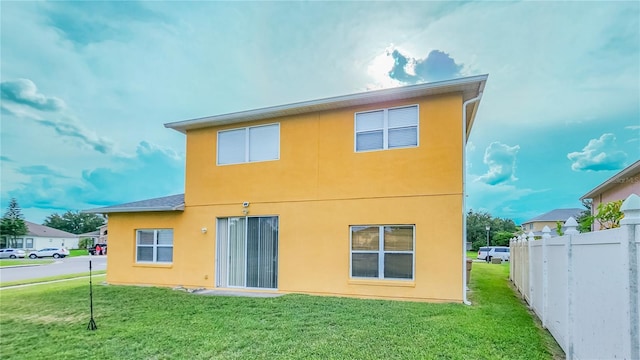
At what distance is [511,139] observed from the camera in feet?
123

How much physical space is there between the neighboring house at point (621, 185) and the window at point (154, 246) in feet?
47.4

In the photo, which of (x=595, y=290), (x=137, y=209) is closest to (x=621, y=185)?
(x=595, y=290)

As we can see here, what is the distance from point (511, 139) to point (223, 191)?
114ft

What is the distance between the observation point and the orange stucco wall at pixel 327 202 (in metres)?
9.52

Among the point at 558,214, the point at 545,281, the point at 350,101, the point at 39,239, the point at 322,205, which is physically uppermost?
the point at 350,101

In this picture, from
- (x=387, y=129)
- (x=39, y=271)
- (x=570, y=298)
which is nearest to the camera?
(x=570, y=298)

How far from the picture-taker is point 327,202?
424 inches

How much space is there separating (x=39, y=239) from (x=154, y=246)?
54662 millimetres

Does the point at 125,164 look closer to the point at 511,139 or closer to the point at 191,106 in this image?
the point at 191,106

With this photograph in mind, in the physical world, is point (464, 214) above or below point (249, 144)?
below

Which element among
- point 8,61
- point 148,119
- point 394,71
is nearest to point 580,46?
point 394,71

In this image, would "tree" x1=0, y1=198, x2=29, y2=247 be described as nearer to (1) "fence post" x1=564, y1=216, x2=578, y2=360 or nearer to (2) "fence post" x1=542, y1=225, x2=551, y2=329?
(2) "fence post" x1=542, y1=225, x2=551, y2=329

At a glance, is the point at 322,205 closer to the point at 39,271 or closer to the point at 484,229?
the point at 39,271

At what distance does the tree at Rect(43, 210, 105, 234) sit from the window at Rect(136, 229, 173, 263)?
79034 mm
